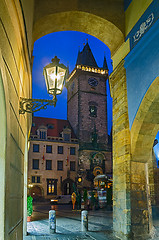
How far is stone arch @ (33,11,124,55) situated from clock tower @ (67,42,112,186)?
33228mm

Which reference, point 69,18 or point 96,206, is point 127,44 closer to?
point 69,18

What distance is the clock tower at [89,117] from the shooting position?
41906 mm

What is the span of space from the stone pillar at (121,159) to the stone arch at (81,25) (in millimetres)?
1122

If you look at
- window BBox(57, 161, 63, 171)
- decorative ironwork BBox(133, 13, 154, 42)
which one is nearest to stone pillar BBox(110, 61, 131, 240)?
decorative ironwork BBox(133, 13, 154, 42)

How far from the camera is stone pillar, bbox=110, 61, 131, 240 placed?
7828 millimetres

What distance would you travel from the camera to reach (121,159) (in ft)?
27.9

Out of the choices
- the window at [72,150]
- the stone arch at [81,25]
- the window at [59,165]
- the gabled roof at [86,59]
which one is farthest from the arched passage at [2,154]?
the gabled roof at [86,59]

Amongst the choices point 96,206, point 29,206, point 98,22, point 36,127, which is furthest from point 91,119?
point 98,22

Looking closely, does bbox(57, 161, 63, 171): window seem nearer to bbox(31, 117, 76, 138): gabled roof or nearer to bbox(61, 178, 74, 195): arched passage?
bbox(61, 178, 74, 195): arched passage

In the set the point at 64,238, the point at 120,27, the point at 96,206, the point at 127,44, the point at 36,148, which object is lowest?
the point at 96,206

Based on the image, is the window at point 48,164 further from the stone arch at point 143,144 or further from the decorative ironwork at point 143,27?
the decorative ironwork at point 143,27

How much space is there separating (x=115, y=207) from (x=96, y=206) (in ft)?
47.7

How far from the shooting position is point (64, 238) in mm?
8453

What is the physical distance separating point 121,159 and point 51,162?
32655 mm
